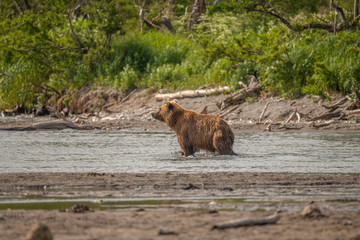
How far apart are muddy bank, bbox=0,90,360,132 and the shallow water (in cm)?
123

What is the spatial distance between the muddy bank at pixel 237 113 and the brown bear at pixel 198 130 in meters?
4.93

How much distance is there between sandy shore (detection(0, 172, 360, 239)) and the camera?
4953 mm

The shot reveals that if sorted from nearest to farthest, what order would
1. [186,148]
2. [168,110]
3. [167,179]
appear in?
[167,179]
[186,148]
[168,110]

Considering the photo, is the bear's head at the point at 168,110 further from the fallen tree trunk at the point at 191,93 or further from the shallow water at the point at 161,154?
the fallen tree trunk at the point at 191,93

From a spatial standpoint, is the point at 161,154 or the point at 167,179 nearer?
the point at 167,179

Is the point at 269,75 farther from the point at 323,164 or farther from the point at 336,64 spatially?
the point at 323,164

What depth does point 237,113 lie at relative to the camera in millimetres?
19109

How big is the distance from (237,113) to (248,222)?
553 inches

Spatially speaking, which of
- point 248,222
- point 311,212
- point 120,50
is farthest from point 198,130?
point 120,50

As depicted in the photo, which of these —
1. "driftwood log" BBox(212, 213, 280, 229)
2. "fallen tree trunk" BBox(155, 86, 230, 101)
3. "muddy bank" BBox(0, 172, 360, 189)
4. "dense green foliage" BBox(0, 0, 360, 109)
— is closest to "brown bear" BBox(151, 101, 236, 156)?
"muddy bank" BBox(0, 172, 360, 189)

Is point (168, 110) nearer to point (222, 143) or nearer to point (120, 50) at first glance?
point (222, 143)

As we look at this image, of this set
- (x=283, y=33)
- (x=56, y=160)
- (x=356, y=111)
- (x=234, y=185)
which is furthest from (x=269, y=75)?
(x=234, y=185)

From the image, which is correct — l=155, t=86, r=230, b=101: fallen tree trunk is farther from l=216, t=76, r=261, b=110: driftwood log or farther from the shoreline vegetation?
l=216, t=76, r=261, b=110: driftwood log

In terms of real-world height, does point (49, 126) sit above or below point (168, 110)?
below
